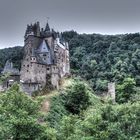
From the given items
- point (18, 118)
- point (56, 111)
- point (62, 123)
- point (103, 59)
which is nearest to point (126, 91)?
point (56, 111)

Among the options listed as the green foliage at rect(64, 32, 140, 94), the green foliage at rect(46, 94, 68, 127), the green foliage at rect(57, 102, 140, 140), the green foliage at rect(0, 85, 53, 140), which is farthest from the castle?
the green foliage at rect(0, 85, 53, 140)

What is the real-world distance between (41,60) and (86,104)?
667 inches

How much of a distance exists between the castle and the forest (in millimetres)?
3595

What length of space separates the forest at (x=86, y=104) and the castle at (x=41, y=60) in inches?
142

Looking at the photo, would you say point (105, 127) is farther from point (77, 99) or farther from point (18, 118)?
point (77, 99)

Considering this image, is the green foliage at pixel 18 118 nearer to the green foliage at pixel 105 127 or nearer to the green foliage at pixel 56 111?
the green foliage at pixel 105 127

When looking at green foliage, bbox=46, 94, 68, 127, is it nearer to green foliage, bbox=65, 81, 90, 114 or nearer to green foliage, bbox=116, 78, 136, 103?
green foliage, bbox=65, 81, 90, 114

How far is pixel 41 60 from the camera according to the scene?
10906cm

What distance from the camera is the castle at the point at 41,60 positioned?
346ft

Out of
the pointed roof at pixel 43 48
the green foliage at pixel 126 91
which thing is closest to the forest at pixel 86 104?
the green foliage at pixel 126 91

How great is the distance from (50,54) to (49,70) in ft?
17.2

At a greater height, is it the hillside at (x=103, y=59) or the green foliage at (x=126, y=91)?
the hillside at (x=103, y=59)

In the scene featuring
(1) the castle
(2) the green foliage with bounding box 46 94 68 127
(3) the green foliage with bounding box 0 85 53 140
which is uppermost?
(1) the castle

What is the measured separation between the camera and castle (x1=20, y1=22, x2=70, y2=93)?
106 metres
